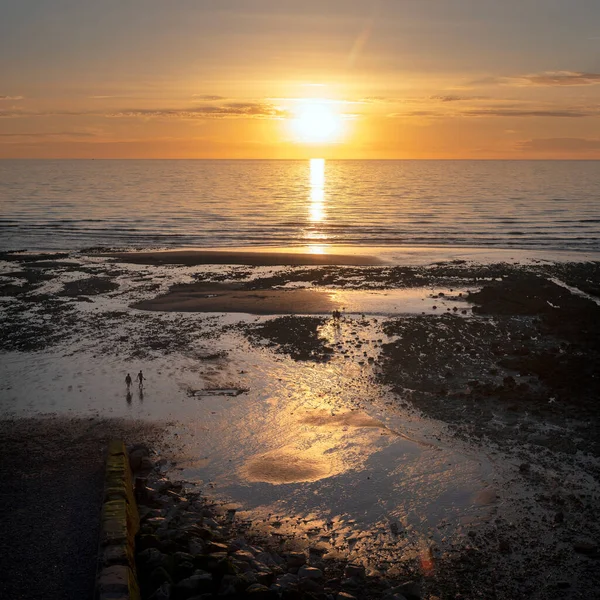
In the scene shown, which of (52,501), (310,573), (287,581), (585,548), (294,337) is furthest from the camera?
(294,337)

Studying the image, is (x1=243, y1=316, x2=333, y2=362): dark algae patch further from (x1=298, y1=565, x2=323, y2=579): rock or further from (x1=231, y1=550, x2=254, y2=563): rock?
(x1=298, y1=565, x2=323, y2=579): rock

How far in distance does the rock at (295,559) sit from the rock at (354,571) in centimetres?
65

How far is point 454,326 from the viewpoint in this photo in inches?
856

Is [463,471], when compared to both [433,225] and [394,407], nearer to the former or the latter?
[394,407]

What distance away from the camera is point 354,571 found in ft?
29.8

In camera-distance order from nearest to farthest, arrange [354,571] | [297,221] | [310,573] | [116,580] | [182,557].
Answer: [116,580], [182,557], [310,573], [354,571], [297,221]

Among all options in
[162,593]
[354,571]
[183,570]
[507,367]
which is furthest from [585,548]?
[507,367]

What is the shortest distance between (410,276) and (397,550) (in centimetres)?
2349

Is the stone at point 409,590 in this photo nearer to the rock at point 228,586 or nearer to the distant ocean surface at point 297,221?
the rock at point 228,586

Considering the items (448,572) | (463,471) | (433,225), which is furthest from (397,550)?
(433,225)

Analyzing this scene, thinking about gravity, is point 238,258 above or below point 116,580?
above

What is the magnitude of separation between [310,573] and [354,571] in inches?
25.3

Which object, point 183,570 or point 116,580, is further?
point 183,570

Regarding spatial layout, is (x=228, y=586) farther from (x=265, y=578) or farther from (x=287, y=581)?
(x=287, y=581)
